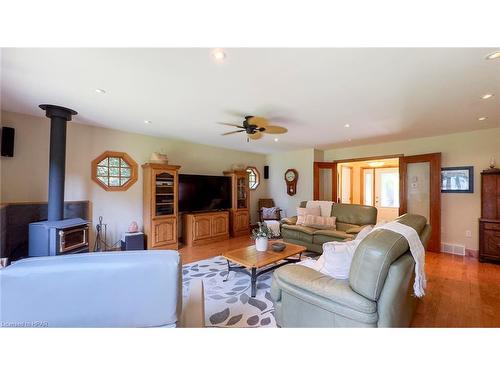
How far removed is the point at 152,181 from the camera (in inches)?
166

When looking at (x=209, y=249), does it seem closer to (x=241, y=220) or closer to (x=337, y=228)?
(x=241, y=220)

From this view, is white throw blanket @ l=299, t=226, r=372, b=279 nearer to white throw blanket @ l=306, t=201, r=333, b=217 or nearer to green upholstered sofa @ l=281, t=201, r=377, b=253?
green upholstered sofa @ l=281, t=201, r=377, b=253

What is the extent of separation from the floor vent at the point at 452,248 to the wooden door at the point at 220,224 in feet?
15.3

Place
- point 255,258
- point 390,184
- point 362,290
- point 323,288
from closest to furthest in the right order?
1. point 362,290
2. point 323,288
3. point 255,258
4. point 390,184

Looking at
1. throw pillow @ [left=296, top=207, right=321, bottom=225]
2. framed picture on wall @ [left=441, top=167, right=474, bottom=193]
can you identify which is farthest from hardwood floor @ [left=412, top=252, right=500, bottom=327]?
throw pillow @ [left=296, top=207, right=321, bottom=225]

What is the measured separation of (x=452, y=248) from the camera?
4223 millimetres

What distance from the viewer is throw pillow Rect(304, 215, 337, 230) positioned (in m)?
4.27

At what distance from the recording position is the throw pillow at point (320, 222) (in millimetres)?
4270

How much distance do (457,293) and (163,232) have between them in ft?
15.3

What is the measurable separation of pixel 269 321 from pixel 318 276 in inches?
30.3

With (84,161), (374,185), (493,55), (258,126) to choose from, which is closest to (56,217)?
(84,161)

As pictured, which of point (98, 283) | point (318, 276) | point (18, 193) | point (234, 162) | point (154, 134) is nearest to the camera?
point (98, 283)
